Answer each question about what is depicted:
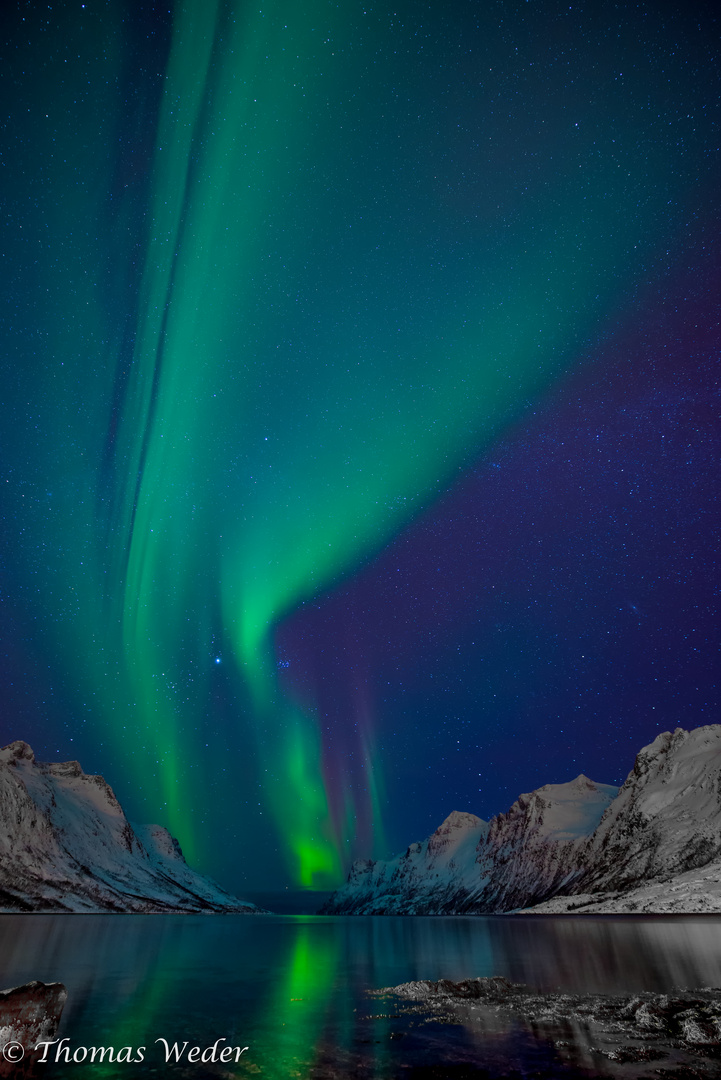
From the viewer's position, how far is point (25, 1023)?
1497 cm

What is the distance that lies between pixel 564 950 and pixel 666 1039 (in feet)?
168

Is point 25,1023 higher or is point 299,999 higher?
point 299,999

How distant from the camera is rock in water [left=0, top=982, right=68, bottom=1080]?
563 inches

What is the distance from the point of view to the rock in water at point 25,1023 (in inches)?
563

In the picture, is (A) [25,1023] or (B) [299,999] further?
(B) [299,999]

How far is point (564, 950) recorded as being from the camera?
61.7m

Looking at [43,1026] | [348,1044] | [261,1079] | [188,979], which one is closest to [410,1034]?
[348,1044]

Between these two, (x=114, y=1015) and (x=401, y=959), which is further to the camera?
(x=401, y=959)

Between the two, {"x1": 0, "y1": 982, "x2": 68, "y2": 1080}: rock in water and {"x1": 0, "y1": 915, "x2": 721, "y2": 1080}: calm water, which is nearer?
{"x1": 0, "y1": 982, "x2": 68, "y2": 1080}: rock in water

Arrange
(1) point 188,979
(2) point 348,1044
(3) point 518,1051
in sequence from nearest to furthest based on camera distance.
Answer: (3) point 518,1051
(2) point 348,1044
(1) point 188,979

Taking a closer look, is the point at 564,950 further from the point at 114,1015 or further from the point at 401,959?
the point at 114,1015

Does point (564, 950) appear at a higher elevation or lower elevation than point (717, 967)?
higher

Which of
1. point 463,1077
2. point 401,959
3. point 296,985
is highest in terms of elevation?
point 401,959

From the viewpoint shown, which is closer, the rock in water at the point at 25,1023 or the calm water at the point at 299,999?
the rock in water at the point at 25,1023
